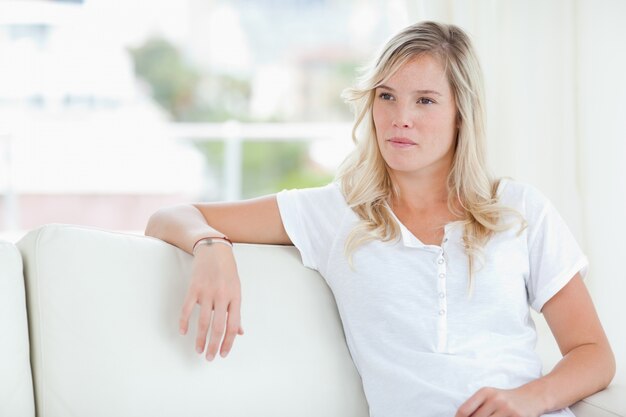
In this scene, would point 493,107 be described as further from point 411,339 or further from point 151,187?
point 151,187

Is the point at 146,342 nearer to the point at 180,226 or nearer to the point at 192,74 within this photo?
the point at 180,226

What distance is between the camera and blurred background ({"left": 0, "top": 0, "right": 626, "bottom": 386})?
242cm

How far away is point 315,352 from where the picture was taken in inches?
66.5

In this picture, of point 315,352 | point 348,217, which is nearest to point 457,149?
point 348,217

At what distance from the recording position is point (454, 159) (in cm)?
181

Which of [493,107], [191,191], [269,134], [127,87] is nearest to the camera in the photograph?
[493,107]

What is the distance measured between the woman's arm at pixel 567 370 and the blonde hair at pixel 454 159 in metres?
0.18

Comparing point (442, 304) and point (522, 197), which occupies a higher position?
point (522, 197)

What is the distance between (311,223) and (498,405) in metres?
0.54

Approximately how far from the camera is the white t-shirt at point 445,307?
5.22 ft

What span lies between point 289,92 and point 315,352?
11.9m

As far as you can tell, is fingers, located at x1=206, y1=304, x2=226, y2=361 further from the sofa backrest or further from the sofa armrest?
the sofa armrest

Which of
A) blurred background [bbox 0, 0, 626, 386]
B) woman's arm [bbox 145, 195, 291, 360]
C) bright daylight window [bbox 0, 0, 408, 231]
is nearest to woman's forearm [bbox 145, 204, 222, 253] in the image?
woman's arm [bbox 145, 195, 291, 360]

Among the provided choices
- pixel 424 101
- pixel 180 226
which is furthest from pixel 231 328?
pixel 424 101
